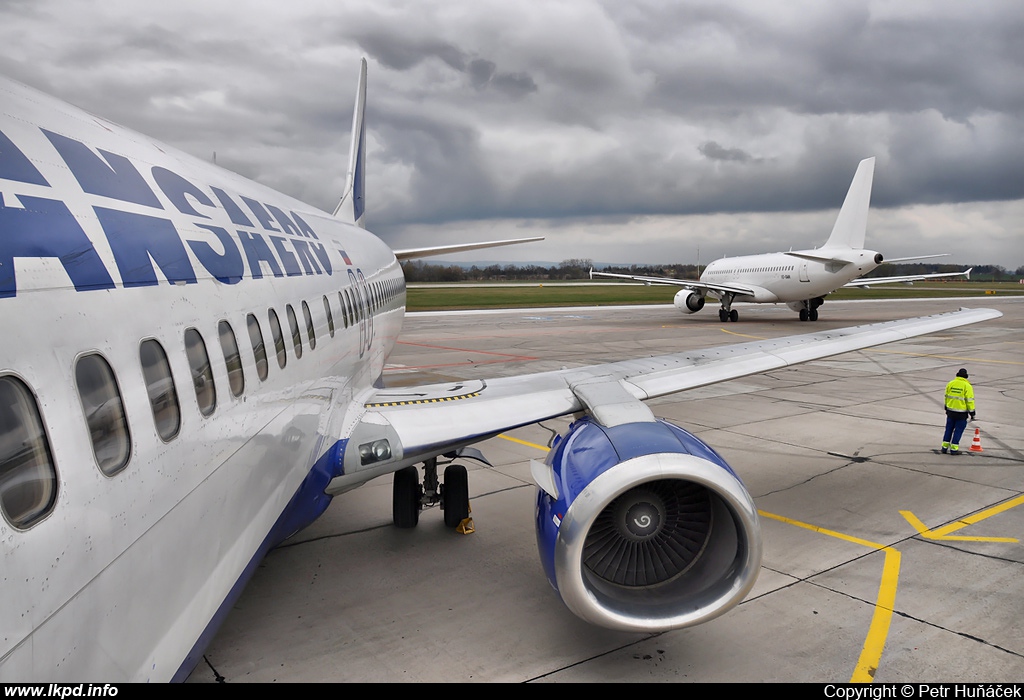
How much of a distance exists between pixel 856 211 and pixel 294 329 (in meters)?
36.2

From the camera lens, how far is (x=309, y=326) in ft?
22.9

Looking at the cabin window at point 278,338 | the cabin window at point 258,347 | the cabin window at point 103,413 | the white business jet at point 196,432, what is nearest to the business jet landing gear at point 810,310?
the white business jet at point 196,432

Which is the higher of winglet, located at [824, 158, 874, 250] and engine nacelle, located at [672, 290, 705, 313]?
winglet, located at [824, 158, 874, 250]

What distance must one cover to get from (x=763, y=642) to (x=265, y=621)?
14.5 ft

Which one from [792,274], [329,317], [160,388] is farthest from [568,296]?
A: [160,388]

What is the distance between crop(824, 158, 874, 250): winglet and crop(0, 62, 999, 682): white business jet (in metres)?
32.1

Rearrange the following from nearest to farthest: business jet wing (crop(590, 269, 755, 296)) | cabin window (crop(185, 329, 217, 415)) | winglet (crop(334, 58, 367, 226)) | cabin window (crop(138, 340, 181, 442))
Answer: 1. cabin window (crop(138, 340, 181, 442))
2. cabin window (crop(185, 329, 217, 415))
3. winglet (crop(334, 58, 367, 226))
4. business jet wing (crop(590, 269, 755, 296))

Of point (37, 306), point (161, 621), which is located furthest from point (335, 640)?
point (37, 306)

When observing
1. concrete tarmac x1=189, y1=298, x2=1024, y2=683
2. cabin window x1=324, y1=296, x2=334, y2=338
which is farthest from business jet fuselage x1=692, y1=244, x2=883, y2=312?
cabin window x1=324, y1=296, x2=334, y2=338

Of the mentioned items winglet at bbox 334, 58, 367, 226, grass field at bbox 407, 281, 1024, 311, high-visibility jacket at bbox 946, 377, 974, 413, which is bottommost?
grass field at bbox 407, 281, 1024, 311

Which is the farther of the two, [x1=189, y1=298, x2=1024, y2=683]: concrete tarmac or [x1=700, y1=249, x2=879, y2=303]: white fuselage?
[x1=700, y1=249, x2=879, y2=303]: white fuselage

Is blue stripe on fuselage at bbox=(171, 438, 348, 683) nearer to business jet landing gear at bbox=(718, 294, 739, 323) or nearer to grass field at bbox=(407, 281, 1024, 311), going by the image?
business jet landing gear at bbox=(718, 294, 739, 323)

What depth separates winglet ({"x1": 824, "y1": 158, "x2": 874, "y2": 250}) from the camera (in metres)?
36.0

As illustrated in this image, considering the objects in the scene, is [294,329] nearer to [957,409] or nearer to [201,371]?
[201,371]
